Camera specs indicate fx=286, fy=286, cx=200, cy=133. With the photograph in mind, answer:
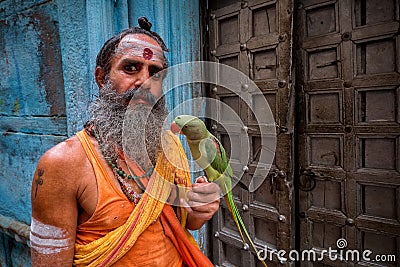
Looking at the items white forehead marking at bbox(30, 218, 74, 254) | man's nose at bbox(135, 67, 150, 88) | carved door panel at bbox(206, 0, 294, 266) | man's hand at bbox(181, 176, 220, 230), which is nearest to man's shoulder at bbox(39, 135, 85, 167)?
white forehead marking at bbox(30, 218, 74, 254)

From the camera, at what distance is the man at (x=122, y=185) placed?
3.41 feet

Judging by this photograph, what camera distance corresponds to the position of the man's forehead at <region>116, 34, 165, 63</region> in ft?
3.85

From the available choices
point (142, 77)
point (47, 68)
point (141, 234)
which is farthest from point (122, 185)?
point (47, 68)

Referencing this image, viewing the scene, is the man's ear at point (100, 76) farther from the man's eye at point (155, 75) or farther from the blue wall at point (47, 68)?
the blue wall at point (47, 68)

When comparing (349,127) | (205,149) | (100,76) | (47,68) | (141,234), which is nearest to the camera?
(205,149)

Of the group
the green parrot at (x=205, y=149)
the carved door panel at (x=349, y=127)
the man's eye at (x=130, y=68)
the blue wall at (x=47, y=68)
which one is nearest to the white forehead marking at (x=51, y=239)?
the green parrot at (x=205, y=149)

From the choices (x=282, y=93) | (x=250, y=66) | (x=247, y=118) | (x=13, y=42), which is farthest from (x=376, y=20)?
(x=13, y=42)

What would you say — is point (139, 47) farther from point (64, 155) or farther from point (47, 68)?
point (47, 68)

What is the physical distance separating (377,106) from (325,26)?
631 mm

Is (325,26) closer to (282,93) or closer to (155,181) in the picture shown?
(282,93)

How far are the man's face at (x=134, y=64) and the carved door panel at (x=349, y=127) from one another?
4.20 ft

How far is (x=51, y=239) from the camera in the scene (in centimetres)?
103

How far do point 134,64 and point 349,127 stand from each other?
1.44 m

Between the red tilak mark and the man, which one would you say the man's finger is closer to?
the man
